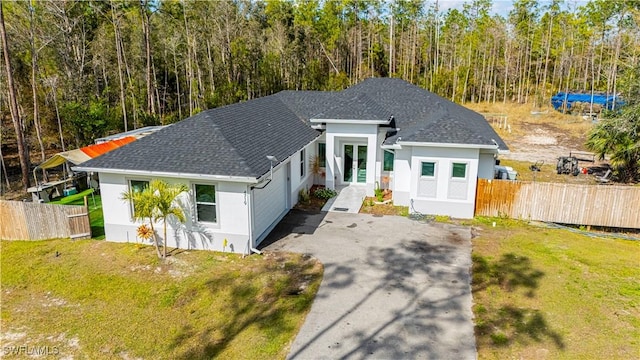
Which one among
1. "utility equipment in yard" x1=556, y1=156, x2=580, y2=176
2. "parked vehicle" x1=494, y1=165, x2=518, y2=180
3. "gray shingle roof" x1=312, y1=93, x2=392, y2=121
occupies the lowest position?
"utility equipment in yard" x1=556, y1=156, x2=580, y2=176

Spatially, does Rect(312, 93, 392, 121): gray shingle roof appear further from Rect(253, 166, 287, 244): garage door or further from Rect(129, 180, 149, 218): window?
Rect(129, 180, 149, 218): window

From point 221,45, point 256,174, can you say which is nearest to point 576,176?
point 256,174

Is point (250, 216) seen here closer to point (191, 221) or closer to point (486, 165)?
point (191, 221)

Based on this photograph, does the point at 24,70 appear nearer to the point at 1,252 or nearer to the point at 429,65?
the point at 1,252

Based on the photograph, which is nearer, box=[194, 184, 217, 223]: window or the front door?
box=[194, 184, 217, 223]: window

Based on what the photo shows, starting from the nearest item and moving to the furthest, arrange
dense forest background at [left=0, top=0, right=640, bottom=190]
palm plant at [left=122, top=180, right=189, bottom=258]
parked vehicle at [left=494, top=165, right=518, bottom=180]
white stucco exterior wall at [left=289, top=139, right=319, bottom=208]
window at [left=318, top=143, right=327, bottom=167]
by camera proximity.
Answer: palm plant at [left=122, top=180, right=189, bottom=258], white stucco exterior wall at [left=289, top=139, right=319, bottom=208], parked vehicle at [left=494, top=165, right=518, bottom=180], window at [left=318, top=143, right=327, bottom=167], dense forest background at [left=0, top=0, right=640, bottom=190]

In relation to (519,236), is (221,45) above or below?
above

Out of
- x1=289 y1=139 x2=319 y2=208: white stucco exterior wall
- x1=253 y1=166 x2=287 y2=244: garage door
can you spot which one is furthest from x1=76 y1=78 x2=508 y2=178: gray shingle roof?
x1=253 y1=166 x2=287 y2=244: garage door
